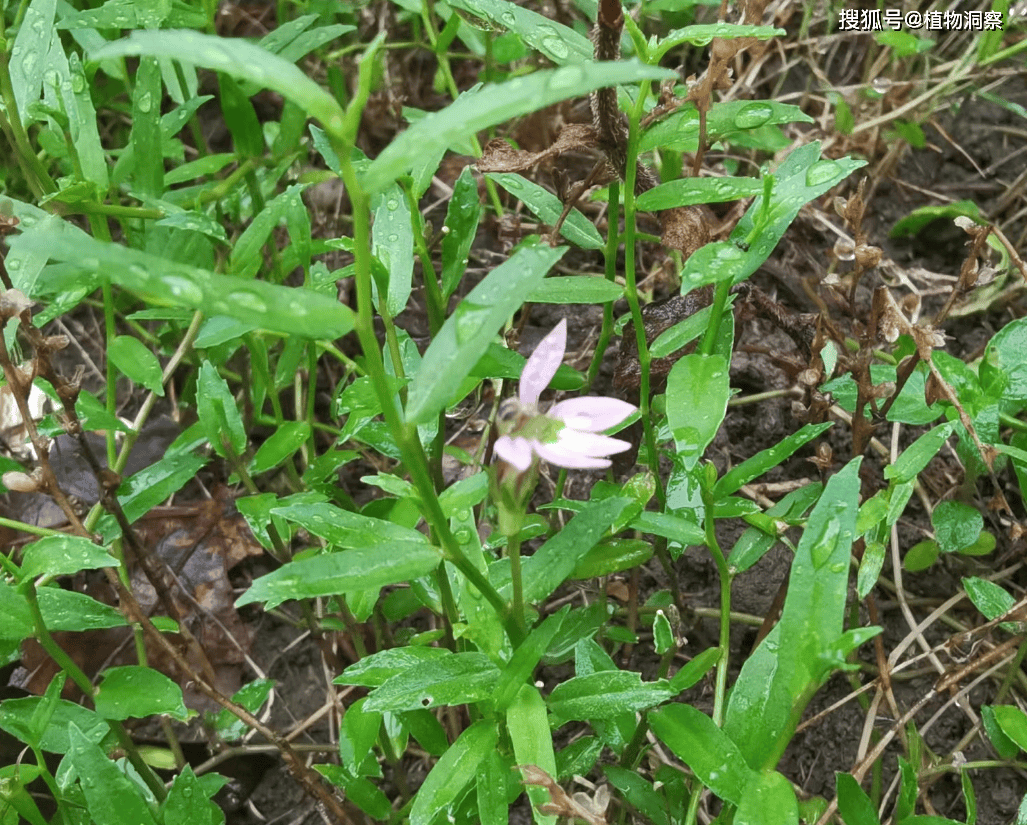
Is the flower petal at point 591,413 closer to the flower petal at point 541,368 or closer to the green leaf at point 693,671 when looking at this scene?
the flower petal at point 541,368

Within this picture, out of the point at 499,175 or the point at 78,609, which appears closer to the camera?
the point at 78,609

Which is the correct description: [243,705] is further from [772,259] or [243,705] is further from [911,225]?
[911,225]

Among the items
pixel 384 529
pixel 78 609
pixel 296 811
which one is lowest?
pixel 296 811

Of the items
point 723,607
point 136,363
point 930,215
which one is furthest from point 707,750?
point 930,215

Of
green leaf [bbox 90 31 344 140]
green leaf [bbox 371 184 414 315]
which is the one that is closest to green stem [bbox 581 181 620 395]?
green leaf [bbox 371 184 414 315]

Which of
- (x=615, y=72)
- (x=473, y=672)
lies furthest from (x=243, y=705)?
(x=615, y=72)

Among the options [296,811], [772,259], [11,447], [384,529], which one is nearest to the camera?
[384,529]
